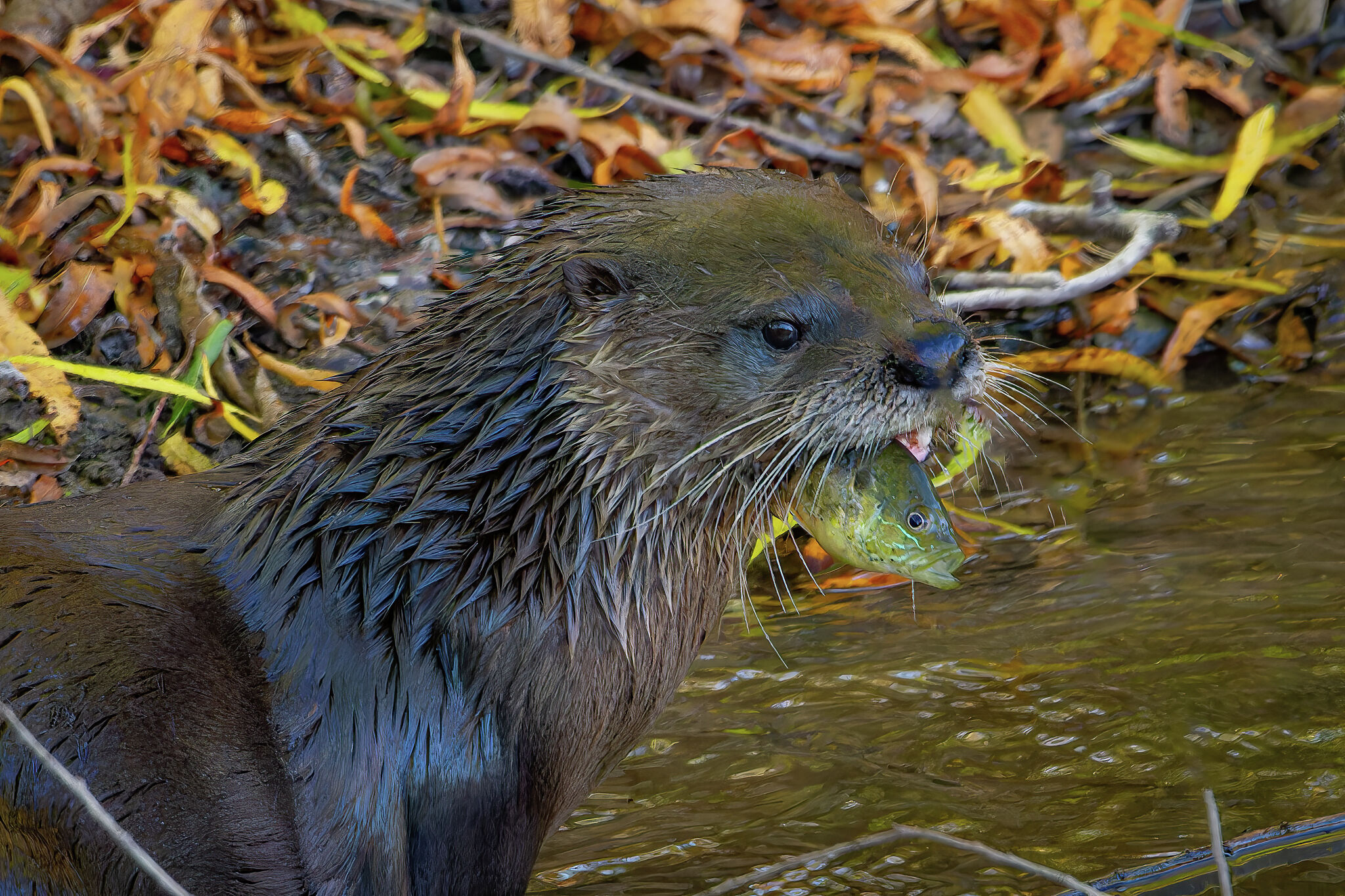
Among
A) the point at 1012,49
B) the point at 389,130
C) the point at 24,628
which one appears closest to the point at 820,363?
the point at 24,628

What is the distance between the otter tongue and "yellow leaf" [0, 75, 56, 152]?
2807mm

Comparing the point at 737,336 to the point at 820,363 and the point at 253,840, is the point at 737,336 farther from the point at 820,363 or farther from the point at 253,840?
the point at 253,840

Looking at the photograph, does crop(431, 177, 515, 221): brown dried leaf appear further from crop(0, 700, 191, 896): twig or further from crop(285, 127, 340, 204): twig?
crop(0, 700, 191, 896): twig

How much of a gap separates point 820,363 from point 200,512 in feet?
3.51

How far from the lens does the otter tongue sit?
7.58 ft

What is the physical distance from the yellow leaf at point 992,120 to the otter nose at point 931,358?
2763 mm

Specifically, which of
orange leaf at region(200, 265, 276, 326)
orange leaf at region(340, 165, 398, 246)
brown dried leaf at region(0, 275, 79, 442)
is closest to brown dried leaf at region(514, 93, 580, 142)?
orange leaf at region(340, 165, 398, 246)

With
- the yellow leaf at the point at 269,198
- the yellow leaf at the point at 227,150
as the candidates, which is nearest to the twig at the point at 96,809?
the yellow leaf at the point at 269,198

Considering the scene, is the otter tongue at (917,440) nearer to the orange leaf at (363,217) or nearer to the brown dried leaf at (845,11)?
the orange leaf at (363,217)

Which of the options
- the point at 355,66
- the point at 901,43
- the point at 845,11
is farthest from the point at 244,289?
the point at 901,43

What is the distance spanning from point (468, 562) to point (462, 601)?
0.21 ft

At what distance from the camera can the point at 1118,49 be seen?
5.07m

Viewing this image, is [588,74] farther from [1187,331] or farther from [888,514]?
[888,514]

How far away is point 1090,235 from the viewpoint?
14.9 ft
